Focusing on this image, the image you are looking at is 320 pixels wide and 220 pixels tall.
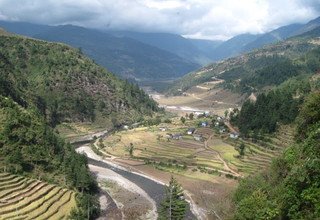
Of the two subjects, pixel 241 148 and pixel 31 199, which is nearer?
pixel 31 199

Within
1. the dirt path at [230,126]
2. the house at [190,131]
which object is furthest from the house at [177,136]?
the dirt path at [230,126]

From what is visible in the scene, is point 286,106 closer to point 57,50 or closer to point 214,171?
point 214,171

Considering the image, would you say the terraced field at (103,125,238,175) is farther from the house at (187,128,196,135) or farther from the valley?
the house at (187,128,196,135)

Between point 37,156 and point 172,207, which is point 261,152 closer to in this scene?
point 172,207

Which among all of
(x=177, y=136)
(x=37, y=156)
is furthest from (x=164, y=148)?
(x=37, y=156)

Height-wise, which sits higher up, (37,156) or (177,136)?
(37,156)

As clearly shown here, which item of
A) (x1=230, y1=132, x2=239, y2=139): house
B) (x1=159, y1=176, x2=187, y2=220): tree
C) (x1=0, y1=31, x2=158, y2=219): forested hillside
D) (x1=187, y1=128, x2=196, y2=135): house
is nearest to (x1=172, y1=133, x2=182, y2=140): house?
(x1=187, y1=128, x2=196, y2=135): house
